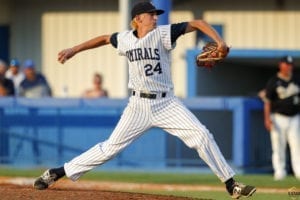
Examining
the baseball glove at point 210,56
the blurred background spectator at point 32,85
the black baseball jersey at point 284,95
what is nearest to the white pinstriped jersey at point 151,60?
the baseball glove at point 210,56

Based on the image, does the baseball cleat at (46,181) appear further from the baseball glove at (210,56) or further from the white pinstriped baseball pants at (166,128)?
the baseball glove at (210,56)

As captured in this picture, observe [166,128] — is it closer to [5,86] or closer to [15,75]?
[5,86]

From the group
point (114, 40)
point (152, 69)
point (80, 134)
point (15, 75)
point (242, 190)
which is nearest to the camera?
point (242, 190)

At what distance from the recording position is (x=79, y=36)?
2081 cm

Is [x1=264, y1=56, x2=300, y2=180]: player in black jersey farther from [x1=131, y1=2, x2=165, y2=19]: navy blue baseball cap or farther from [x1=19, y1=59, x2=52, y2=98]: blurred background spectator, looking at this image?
[x1=131, y1=2, x2=165, y2=19]: navy blue baseball cap

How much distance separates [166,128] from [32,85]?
7.39 m

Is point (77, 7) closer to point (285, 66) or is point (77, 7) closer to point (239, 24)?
point (239, 24)

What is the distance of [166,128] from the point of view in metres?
9.17

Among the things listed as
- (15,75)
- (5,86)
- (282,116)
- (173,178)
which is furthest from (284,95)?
(15,75)

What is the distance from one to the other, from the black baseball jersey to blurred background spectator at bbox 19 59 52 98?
3.91 m

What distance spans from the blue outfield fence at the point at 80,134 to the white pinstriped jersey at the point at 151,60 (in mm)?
5925

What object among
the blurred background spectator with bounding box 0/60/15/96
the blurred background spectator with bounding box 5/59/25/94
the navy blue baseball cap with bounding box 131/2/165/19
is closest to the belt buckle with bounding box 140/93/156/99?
the navy blue baseball cap with bounding box 131/2/165/19

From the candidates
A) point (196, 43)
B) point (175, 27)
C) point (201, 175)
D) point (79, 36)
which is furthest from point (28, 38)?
point (175, 27)

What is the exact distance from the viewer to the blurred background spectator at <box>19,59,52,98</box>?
16.1m
